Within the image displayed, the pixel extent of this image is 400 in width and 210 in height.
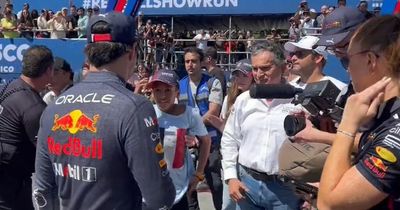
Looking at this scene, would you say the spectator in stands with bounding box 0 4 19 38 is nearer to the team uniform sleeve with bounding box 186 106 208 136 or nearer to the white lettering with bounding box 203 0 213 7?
the white lettering with bounding box 203 0 213 7

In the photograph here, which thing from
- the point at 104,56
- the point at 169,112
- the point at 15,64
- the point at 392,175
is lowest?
the point at 15,64

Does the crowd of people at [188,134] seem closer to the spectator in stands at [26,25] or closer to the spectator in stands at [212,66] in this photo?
→ the spectator in stands at [212,66]

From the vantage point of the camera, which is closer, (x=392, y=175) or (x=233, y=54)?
(x=392, y=175)

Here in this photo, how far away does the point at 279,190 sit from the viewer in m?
4.36

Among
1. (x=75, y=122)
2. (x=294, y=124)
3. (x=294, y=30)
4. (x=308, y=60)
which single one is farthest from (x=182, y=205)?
(x=294, y=30)

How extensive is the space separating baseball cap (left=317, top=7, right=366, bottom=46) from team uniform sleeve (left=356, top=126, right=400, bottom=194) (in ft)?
3.35

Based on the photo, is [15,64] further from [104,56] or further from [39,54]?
[104,56]

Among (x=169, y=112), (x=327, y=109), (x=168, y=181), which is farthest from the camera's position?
(x=169, y=112)

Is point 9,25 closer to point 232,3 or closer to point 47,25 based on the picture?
point 47,25

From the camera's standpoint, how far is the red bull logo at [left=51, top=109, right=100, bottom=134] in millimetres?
2994

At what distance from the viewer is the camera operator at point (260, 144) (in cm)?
435

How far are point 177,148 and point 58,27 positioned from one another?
54.4 feet

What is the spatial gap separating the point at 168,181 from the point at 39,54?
196cm

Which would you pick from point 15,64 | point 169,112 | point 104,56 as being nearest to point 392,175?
point 104,56
